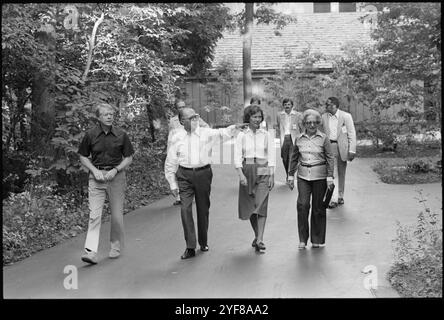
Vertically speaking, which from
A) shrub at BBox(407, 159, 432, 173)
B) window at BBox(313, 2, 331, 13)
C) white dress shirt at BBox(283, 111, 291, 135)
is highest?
window at BBox(313, 2, 331, 13)

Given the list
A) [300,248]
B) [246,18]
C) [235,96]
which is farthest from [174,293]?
[235,96]

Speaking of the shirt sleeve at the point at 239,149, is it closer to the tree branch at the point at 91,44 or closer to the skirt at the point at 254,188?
the skirt at the point at 254,188

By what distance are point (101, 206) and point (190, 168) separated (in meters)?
1.18

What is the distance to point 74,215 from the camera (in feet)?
33.9

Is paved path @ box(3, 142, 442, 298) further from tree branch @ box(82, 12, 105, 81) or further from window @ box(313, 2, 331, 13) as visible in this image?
window @ box(313, 2, 331, 13)

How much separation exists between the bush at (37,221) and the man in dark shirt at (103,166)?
1224 mm

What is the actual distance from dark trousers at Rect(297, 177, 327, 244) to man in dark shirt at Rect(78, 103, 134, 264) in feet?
7.30

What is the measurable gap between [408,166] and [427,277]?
7030 millimetres

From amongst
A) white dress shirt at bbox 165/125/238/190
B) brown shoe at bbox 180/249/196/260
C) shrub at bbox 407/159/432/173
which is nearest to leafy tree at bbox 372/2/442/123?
shrub at bbox 407/159/432/173

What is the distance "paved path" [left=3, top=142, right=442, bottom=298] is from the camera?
6.47 meters

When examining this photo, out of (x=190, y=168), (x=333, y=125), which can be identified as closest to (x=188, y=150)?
(x=190, y=168)

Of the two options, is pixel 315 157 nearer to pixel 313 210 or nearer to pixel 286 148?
pixel 313 210

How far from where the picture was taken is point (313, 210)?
809 centimetres
